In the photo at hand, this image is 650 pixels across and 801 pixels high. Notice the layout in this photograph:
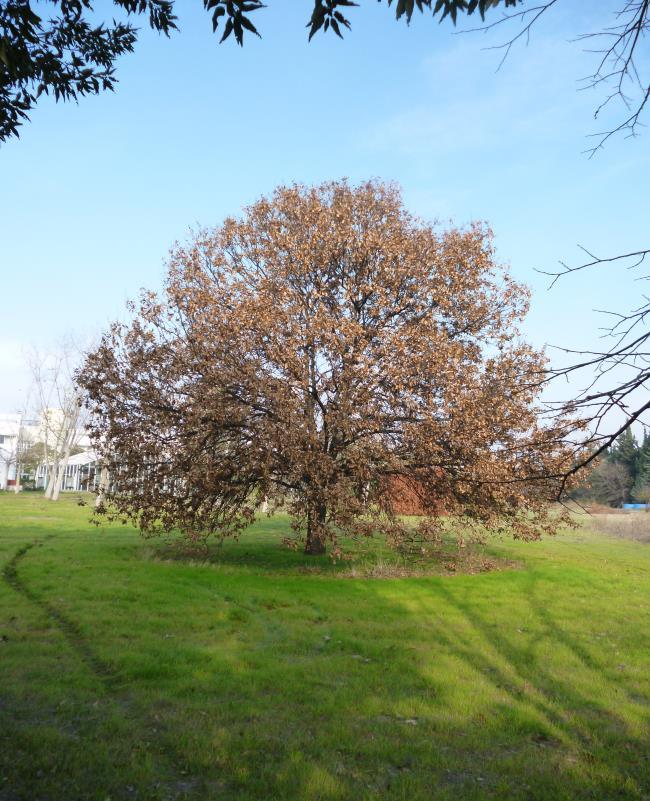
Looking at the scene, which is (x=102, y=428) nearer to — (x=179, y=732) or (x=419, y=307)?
(x=419, y=307)

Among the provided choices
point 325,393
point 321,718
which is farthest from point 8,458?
point 321,718

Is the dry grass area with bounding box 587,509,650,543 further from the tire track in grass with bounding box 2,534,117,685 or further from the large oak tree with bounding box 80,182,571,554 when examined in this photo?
the tire track in grass with bounding box 2,534,117,685

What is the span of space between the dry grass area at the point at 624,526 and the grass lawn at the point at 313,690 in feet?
83.7

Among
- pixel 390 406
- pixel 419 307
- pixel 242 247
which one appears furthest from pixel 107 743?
pixel 242 247

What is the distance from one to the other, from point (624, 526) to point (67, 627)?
41856 mm

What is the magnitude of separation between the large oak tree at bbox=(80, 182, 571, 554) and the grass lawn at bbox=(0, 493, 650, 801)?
270 cm

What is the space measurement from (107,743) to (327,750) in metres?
2.09

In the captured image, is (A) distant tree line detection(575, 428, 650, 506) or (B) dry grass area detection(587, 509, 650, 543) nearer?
(B) dry grass area detection(587, 509, 650, 543)

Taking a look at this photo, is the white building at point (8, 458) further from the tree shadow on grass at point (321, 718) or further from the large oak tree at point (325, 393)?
the tree shadow on grass at point (321, 718)

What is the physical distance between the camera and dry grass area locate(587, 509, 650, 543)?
39037 millimetres

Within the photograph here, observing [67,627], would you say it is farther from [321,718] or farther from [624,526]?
[624,526]

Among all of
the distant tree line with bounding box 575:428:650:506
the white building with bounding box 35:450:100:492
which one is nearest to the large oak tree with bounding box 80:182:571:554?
the distant tree line with bounding box 575:428:650:506

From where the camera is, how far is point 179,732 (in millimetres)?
6375

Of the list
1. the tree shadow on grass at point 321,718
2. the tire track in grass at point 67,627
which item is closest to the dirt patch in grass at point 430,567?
the tree shadow on grass at point 321,718
